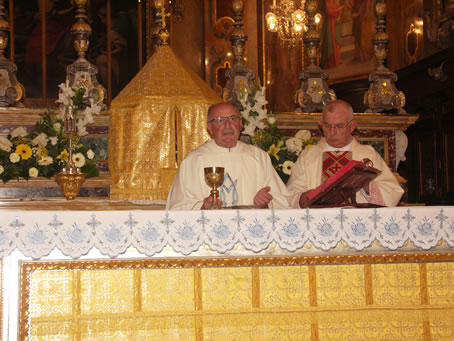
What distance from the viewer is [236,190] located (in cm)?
445

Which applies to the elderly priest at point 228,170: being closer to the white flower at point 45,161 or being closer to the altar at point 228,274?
the altar at point 228,274

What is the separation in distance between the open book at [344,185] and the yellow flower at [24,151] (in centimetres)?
235

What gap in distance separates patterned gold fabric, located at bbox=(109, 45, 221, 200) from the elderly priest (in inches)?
38.9

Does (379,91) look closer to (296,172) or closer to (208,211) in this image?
(296,172)

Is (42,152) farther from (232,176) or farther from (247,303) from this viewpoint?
(247,303)

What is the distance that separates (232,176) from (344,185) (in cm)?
108

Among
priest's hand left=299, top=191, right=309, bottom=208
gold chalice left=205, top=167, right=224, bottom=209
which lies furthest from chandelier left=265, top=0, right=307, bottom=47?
gold chalice left=205, top=167, right=224, bottom=209

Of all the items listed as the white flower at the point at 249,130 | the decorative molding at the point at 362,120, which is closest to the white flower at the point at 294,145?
the white flower at the point at 249,130

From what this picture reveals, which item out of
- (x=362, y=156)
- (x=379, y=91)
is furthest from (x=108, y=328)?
(x=379, y=91)

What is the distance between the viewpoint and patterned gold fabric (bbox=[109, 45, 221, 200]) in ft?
17.8

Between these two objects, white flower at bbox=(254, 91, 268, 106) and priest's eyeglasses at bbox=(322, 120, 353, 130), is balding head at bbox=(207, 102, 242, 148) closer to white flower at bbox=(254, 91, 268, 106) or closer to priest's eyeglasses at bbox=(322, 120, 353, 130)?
priest's eyeglasses at bbox=(322, 120, 353, 130)

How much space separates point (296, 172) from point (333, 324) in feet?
5.35

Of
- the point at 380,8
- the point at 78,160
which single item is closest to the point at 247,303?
the point at 78,160

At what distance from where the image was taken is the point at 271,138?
5.41 metres
